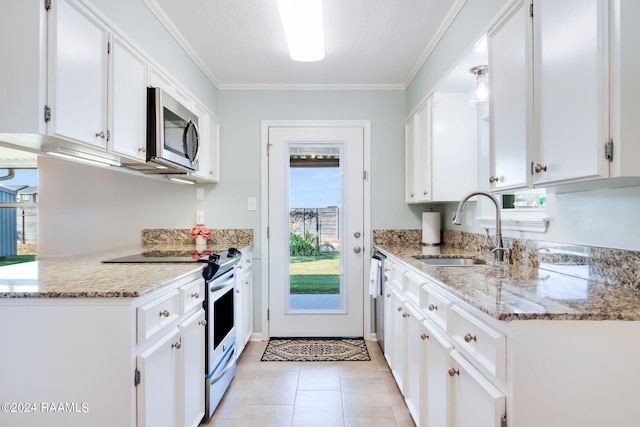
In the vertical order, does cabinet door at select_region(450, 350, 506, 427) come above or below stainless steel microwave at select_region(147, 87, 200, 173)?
below

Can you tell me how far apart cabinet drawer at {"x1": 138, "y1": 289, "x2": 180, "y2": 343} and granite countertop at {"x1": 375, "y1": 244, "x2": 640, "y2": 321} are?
114cm

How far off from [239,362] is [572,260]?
2.36m

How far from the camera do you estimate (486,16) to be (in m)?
1.68

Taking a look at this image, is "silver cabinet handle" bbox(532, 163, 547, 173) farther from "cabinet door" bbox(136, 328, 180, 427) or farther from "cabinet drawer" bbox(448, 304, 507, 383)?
"cabinet door" bbox(136, 328, 180, 427)

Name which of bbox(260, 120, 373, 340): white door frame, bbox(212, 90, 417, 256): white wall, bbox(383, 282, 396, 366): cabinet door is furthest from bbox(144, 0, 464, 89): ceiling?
bbox(383, 282, 396, 366): cabinet door

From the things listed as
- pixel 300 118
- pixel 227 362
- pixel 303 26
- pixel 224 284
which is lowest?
pixel 227 362

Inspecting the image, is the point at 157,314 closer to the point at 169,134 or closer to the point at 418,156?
the point at 169,134

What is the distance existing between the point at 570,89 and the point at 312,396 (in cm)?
212

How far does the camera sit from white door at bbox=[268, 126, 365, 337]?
3258mm

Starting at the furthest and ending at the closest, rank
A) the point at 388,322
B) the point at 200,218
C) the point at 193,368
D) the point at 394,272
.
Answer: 1. the point at 200,218
2. the point at 388,322
3. the point at 394,272
4. the point at 193,368

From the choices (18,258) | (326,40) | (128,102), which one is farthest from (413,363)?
(18,258)

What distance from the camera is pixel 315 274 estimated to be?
332cm

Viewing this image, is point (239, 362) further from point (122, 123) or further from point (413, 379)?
point (122, 123)

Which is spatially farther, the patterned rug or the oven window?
the patterned rug
